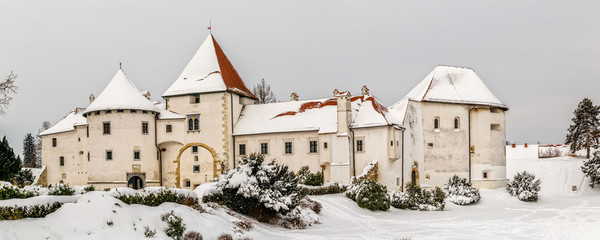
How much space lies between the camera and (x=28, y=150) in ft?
325

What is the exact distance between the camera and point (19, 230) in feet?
46.5

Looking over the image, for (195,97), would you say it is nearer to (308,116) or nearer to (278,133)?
(278,133)

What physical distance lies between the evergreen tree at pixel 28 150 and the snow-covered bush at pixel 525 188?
79557 mm

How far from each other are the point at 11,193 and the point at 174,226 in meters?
4.98

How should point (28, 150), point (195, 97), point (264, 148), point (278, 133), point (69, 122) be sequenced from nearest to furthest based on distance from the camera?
point (278, 133) → point (264, 148) → point (195, 97) → point (69, 122) → point (28, 150)

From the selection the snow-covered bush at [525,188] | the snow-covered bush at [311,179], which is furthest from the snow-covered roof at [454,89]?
the snow-covered bush at [311,179]

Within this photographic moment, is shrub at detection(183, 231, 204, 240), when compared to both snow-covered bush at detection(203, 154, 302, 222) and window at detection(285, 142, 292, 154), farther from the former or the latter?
window at detection(285, 142, 292, 154)

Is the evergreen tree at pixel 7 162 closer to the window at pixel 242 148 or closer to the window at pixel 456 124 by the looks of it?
the window at pixel 242 148

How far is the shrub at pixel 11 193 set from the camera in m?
15.4

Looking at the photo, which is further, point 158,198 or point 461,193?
point 461,193

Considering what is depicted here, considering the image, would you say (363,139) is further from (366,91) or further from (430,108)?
(430,108)

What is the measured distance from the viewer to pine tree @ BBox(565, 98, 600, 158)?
58.0 m

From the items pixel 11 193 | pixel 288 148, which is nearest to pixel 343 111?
pixel 288 148

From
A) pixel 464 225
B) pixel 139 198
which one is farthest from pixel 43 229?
pixel 464 225
